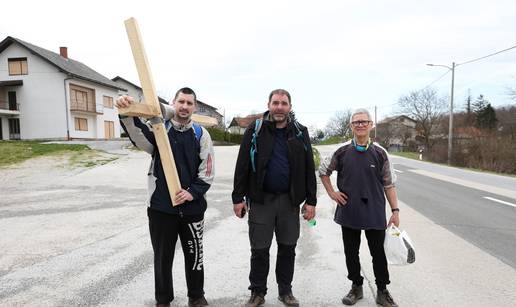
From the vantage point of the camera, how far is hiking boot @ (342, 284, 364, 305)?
3590mm

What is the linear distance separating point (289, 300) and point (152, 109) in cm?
219

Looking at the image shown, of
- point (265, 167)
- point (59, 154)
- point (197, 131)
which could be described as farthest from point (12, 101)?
point (265, 167)

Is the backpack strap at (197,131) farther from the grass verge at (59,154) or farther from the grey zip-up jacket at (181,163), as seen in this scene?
the grass verge at (59,154)

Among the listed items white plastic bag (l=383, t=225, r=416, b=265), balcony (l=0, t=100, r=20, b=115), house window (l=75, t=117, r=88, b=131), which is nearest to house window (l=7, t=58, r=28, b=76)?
balcony (l=0, t=100, r=20, b=115)

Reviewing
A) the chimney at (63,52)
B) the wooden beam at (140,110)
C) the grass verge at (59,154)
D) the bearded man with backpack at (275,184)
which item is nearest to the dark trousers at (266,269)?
the bearded man with backpack at (275,184)

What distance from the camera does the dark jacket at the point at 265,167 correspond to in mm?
3514

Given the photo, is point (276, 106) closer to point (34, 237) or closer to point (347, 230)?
point (347, 230)

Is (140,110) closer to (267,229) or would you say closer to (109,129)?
(267,229)

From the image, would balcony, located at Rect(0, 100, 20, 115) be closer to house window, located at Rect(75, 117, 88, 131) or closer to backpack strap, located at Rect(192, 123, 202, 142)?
house window, located at Rect(75, 117, 88, 131)

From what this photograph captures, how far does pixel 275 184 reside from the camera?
11.6ft

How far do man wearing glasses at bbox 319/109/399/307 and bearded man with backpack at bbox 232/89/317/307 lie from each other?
0.36m

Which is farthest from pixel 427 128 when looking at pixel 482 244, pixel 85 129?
pixel 482 244

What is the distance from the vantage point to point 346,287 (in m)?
3.99

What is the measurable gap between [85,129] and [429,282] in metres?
38.8
